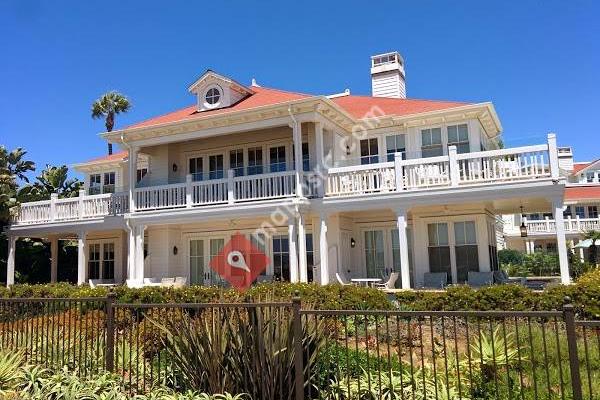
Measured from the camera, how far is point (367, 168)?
1622 centimetres

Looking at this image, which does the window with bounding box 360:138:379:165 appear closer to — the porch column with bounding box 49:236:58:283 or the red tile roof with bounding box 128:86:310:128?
the red tile roof with bounding box 128:86:310:128

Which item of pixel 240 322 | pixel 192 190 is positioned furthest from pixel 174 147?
pixel 240 322

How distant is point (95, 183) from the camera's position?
88.3ft

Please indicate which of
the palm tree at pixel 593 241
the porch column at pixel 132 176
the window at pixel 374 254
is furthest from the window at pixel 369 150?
the palm tree at pixel 593 241

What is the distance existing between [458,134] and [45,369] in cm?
1464

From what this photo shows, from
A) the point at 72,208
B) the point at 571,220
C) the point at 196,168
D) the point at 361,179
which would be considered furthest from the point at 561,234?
the point at 571,220

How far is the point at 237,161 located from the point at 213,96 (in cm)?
270

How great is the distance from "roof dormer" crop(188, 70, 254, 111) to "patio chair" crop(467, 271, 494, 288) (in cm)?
1072

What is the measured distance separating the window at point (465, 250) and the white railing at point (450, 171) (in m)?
2.62

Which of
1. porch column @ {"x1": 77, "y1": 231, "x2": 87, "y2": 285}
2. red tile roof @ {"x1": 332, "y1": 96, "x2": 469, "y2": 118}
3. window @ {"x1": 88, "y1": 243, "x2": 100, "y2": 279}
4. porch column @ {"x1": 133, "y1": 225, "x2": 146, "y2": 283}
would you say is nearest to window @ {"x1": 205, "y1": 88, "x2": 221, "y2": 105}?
red tile roof @ {"x1": 332, "y1": 96, "x2": 469, "y2": 118}

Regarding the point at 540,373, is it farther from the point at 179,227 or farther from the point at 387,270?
the point at 179,227

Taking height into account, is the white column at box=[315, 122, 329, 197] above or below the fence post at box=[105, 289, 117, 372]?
above

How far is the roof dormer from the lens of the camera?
1925 cm

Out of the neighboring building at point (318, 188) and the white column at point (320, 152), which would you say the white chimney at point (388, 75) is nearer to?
the neighboring building at point (318, 188)
